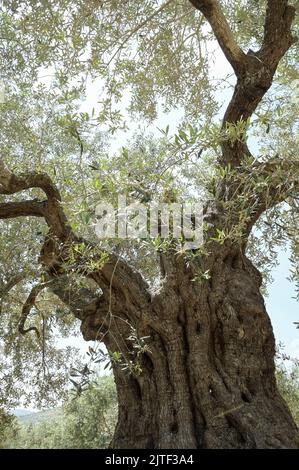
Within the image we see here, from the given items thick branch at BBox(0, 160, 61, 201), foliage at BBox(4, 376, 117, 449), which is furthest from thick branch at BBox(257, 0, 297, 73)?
foliage at BBox(4, 376, 117, 449)

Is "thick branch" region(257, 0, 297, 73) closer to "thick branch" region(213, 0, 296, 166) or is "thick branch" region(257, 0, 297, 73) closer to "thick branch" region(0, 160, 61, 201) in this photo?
"thick branch" region(213, 0, 296, 166)

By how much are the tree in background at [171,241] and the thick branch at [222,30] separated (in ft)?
0.05

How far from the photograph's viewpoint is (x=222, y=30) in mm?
6312

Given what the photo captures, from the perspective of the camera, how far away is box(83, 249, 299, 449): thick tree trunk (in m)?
5.16

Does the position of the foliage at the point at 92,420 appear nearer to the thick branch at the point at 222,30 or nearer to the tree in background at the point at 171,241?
the tree in background at the point at 171,241

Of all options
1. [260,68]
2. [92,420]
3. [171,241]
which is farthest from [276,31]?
[92,420]

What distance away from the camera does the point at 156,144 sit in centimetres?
1074

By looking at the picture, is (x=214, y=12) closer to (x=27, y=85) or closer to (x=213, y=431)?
(x=27, y=85)

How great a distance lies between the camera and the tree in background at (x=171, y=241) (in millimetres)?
4254

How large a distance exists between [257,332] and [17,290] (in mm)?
6201

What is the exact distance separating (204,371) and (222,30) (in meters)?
4.38

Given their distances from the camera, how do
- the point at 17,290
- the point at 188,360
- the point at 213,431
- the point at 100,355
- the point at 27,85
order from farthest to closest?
the point at 17,290, the point at 27,85, the point at 188,360, the point at 213,431, the point at 100,355

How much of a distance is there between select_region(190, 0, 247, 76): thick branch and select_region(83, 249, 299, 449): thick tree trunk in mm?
2625
